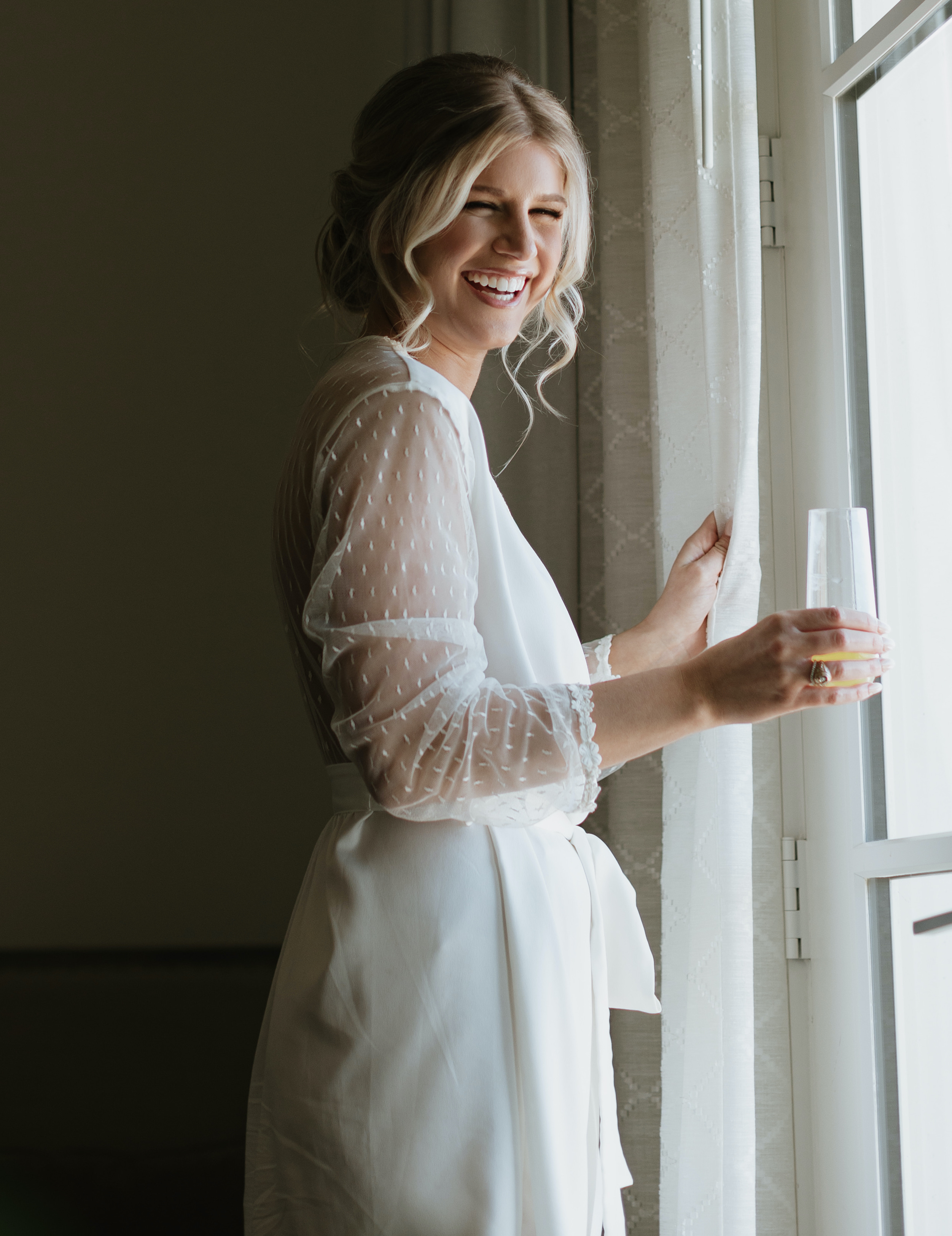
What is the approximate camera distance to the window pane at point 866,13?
1.29 metres

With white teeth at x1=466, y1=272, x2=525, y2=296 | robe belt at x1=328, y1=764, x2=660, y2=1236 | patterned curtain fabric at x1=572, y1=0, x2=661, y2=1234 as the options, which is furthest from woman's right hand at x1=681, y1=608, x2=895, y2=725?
patterned curtain fabric at x1=572, y1=0, x2=661, y2=1234

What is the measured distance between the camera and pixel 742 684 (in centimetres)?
88

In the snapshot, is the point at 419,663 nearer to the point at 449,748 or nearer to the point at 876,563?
the point at 449,748

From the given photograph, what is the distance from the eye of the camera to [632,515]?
5.18ft

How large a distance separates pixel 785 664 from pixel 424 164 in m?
0.60

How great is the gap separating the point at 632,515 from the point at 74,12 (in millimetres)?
2741

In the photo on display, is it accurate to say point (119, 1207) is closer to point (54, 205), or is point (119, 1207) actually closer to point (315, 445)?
point (315, 445)

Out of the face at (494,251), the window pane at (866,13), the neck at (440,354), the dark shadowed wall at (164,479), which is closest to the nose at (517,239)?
the face at (494,251)

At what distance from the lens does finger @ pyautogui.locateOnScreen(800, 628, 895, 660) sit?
33.7 inches

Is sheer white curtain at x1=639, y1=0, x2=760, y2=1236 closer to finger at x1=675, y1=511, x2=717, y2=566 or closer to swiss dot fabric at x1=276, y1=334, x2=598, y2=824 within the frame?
finger at x1=675, y1=511, x2=717, y2=566

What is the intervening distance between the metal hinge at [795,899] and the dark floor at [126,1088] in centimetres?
169

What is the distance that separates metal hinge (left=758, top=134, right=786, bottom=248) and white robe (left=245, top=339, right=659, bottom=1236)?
24.8 inches

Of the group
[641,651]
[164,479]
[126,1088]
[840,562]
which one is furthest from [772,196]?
[126,1088]

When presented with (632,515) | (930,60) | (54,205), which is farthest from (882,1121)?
(54,205)
